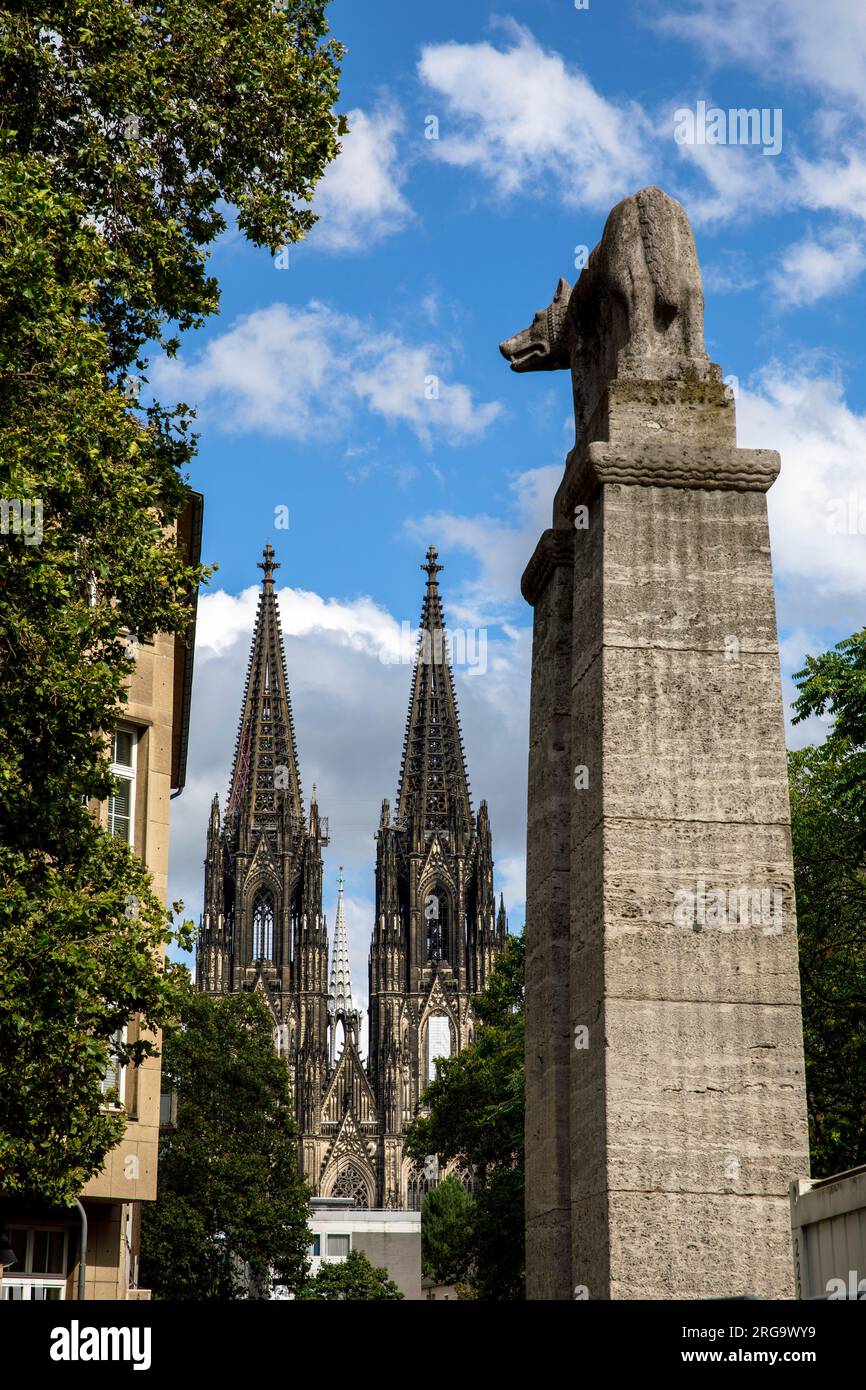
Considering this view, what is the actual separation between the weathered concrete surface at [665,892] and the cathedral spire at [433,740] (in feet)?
338

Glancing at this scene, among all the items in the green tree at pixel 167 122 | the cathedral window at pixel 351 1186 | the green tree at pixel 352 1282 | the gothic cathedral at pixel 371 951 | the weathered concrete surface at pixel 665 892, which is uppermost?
the gothic cathedral at pixel 371 951

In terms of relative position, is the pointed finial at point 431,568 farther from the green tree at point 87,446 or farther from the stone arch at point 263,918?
the green tree at point 87,446

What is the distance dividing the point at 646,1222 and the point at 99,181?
362 inches

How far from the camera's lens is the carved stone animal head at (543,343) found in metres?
11.6

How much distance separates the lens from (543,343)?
11594mm

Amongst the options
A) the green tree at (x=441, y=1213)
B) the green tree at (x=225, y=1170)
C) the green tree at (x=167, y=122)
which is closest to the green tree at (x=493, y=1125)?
the green tree at (x=225, y=1170)

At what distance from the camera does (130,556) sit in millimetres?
12656

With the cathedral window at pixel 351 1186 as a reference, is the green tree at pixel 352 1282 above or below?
below

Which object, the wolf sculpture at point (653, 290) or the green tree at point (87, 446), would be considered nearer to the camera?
the wolf sculpture at point (653, 290)

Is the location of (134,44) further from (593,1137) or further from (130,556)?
(593,1137)

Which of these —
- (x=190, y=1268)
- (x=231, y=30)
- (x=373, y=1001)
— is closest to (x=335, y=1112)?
(x=373, y=1001)

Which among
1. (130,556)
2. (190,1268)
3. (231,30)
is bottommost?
(190,1268)

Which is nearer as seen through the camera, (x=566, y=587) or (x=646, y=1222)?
(x=646, y=1222)

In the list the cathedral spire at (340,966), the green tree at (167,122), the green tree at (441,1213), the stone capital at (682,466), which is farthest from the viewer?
the cathedral spire at (340,966)
